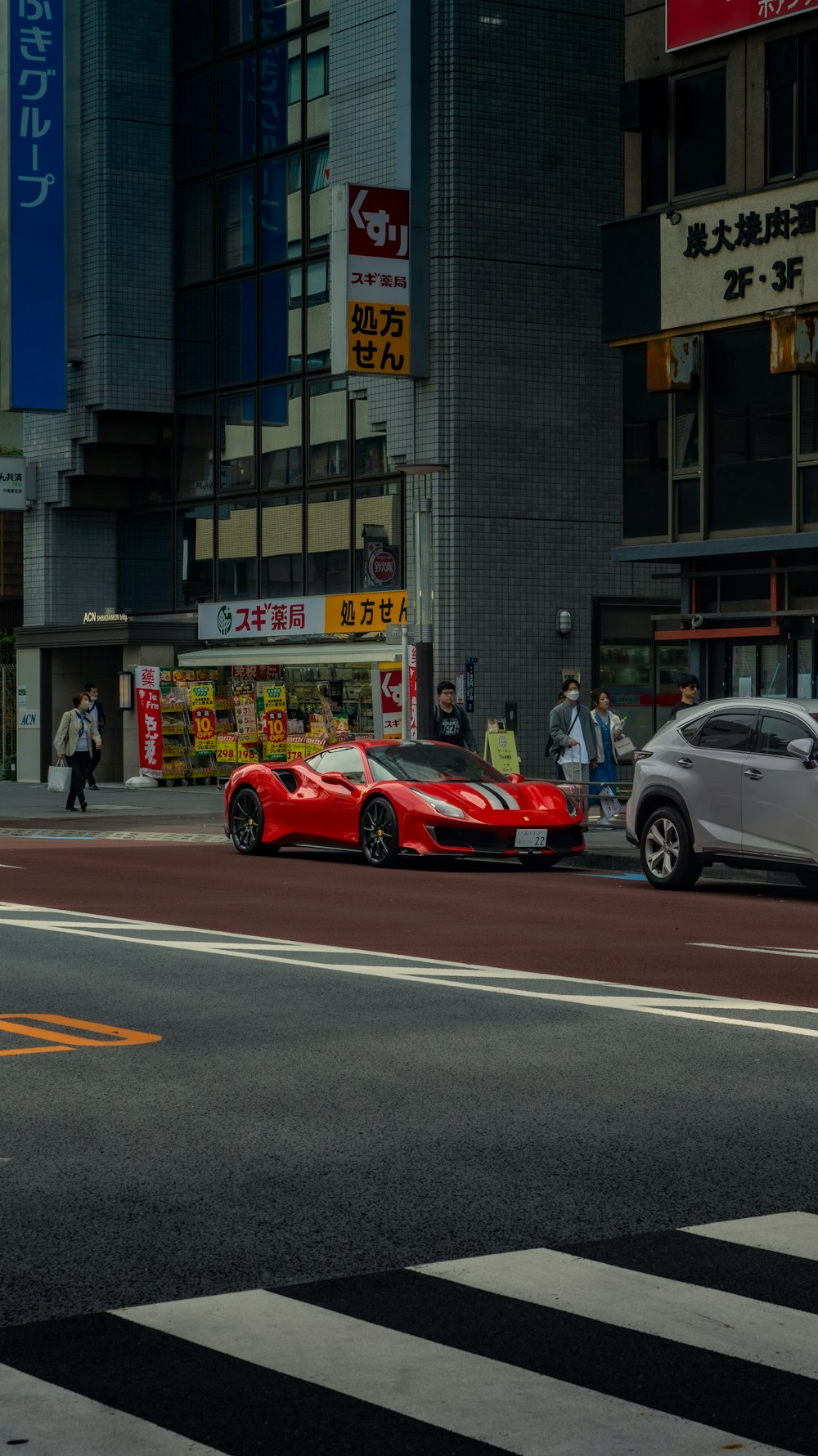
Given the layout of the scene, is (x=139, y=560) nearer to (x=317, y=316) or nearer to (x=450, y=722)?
(x=317, y=316)

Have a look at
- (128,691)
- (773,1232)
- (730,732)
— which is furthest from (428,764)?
(128,691)

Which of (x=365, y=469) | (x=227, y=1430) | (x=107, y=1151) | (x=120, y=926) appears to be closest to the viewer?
(x=227, y=1430)

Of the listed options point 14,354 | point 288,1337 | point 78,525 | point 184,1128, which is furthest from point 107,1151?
point 78,525

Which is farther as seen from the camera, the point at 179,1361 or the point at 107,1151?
the point at 107,1151

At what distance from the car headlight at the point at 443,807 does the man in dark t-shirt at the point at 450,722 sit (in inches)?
154

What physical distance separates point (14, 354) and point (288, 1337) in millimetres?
33302

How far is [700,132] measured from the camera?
2702 cm

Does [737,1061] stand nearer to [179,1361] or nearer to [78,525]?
[179,1361]

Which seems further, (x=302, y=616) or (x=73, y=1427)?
(x=302, y=616)

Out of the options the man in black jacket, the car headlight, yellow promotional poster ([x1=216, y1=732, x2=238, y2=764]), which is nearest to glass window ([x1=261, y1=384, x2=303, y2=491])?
yellow promotional poster ([x1=216, y1=732, x2=238, y2=764])

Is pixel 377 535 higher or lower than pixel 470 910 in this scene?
higher

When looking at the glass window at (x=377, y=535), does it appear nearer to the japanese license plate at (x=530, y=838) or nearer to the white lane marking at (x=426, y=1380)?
the japanese license plate at (x=530, y=838)

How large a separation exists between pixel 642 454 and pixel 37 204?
14204 millimetres

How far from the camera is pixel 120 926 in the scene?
14.3 meters
